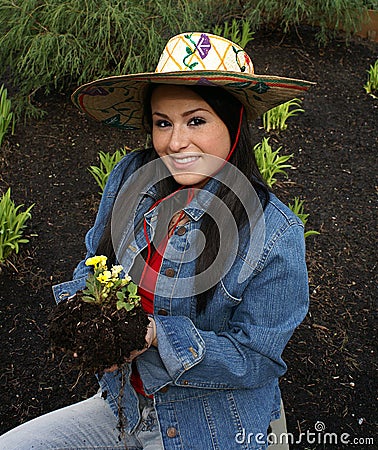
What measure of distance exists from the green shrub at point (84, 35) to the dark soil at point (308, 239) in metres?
0.35

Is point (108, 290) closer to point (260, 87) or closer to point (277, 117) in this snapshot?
point (260, 87)

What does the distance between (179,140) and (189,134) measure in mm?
31

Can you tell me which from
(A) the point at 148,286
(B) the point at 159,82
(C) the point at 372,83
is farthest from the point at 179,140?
(C) the point at 372,83

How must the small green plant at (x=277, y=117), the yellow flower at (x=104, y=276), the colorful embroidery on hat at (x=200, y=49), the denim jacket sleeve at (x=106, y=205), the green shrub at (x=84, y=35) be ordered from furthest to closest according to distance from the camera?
the small green plant at (x=277, y=117) → the green shrub at (x=84, y=35) → the denim jacket sleeve at (x=106, y=205) → the colorful embroidery on hat at (x=200, y=49) → the yellow flower at (x=104, y=276)

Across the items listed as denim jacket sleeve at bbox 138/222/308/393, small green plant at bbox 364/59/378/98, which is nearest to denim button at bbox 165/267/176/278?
denim jacket sleeve at bbox 138/222/308/393

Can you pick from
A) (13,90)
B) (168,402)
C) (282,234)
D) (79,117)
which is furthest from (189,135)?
(13,90)

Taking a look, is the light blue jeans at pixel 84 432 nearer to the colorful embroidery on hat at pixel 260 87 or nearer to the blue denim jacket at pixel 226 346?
the blue denim jacket at pixel 226 346

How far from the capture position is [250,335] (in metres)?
1.55

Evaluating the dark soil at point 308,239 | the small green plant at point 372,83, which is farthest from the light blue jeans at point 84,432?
the small green plant at point 372,83

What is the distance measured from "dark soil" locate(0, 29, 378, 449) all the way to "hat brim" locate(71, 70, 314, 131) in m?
0.78

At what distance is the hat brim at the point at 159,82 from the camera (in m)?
1.51

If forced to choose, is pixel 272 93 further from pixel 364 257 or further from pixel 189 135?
pixel 364 257

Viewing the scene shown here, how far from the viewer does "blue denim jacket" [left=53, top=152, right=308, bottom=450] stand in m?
1.54

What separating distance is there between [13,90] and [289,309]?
3.43m
